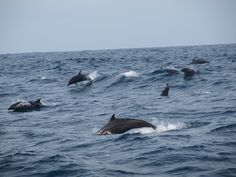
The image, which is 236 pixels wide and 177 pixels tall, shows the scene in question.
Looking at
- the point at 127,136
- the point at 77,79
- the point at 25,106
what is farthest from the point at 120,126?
the point at 77,79

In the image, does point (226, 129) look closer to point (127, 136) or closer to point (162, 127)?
point (162, 127)

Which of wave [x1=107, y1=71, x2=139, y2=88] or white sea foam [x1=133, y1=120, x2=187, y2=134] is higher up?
wave [x1=107, y1=71, x2=139, y2=88]

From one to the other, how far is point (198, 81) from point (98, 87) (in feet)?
24.4

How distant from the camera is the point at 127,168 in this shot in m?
10.1

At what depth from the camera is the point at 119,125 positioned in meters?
14.7

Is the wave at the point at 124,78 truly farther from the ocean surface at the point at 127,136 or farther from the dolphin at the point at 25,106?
the dolphin at the point at 25,106

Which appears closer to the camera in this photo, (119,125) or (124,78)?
(119,125)

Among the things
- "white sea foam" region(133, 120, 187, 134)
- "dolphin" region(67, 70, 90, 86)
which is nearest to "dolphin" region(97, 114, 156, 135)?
"white sea foam" region(133, 120, 187, 134)

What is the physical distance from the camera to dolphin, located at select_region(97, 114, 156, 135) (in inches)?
571

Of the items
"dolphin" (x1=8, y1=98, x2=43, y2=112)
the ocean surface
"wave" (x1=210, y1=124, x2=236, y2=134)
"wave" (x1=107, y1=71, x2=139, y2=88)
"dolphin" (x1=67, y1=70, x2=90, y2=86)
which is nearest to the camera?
the ocean surface

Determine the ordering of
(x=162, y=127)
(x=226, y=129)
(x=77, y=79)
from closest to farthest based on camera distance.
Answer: (x=226, y=129)
(x=162, y=127)
(x=77, y=79)

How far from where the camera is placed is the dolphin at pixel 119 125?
47.6 feet

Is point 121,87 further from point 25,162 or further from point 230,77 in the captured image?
point 25,162

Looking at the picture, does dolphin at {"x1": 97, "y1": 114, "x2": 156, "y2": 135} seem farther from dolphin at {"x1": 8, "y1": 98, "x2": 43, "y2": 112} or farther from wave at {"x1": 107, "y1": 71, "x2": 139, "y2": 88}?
wave at {"x1": 107, "y1": 71, "x2": 139, "y2": 88}
